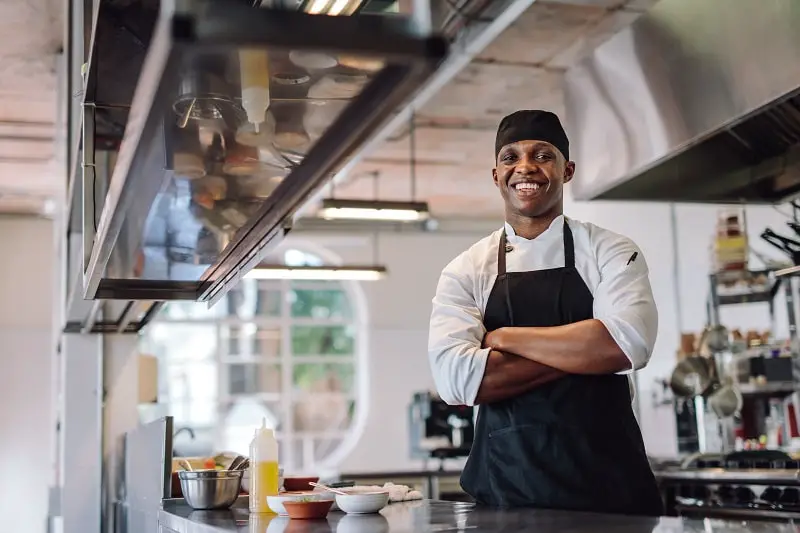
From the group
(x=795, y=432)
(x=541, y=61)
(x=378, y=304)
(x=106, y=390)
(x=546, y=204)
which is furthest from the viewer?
(x=378, y=304)

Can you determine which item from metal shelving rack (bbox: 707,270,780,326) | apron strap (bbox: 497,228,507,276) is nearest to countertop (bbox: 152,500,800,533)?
apron strap (bbox: 497,228,507,276)

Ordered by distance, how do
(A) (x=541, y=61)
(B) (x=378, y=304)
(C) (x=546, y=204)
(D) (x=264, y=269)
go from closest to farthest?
(C) (x=546, y=204) → (A) (x=541, y=61) → (D) (x=264, y=269) → (B) (x=378, y=304)

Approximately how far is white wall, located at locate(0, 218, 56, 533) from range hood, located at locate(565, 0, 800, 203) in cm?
657

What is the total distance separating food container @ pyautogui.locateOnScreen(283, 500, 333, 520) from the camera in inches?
83.6

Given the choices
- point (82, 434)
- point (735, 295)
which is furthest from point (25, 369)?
point (735, 295)

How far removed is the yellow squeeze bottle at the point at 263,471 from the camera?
8.08 feet

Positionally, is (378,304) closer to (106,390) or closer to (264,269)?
(264,269)

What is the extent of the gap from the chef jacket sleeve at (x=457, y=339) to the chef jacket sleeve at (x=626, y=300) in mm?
291

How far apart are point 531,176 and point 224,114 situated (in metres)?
0.85

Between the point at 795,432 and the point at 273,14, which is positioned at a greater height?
the point at 273,14

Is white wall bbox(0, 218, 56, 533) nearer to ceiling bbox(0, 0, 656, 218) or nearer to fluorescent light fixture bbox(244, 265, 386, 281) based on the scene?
ceiling bbox(0, 0, 656, 218)

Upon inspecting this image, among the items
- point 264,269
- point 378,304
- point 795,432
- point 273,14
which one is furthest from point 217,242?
point 378,304

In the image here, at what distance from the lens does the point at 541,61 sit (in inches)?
238

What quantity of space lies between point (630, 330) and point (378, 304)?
8.42m
